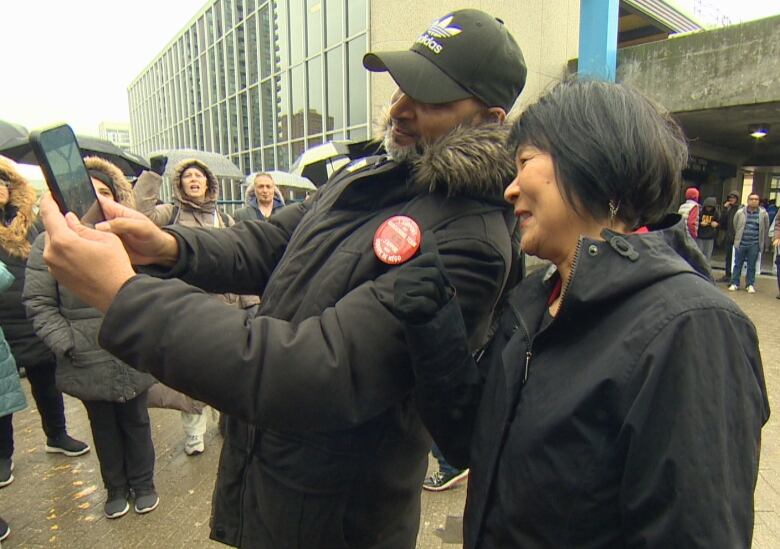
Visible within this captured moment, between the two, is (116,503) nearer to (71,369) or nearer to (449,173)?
(71,369)

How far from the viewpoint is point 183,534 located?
288 centimetres

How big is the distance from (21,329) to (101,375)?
1.12 meters

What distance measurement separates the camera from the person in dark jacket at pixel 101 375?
116 inches

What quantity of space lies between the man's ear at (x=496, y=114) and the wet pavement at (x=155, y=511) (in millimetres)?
2344

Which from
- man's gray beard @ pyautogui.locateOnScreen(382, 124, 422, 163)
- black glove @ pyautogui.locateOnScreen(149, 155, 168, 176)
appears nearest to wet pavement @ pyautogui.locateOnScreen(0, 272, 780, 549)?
man's gray beard @ pyautogui.locateOnScreen(382, 124, 422, 163)

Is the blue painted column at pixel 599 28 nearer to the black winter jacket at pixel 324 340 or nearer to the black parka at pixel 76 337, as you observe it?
the black parka at pixel 76 337

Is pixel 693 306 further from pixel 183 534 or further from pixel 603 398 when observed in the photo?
pixel 183 534

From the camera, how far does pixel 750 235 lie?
9.33 m

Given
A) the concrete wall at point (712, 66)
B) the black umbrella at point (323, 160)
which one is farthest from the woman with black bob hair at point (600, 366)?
the concrete wall at point (712, 66)

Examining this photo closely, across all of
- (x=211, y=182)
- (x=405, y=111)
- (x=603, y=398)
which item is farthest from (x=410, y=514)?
(x=211, y=182)

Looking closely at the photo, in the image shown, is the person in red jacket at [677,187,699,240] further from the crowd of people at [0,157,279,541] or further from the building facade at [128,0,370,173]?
the crowd of people at [0,157,279,541]

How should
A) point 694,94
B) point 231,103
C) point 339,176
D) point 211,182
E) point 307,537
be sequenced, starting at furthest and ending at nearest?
point 231,103
point 694,94
point 211,182
point 339,176
point 307,537

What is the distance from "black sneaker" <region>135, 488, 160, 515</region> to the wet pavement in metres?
0.04

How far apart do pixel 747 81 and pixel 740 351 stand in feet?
33.3
